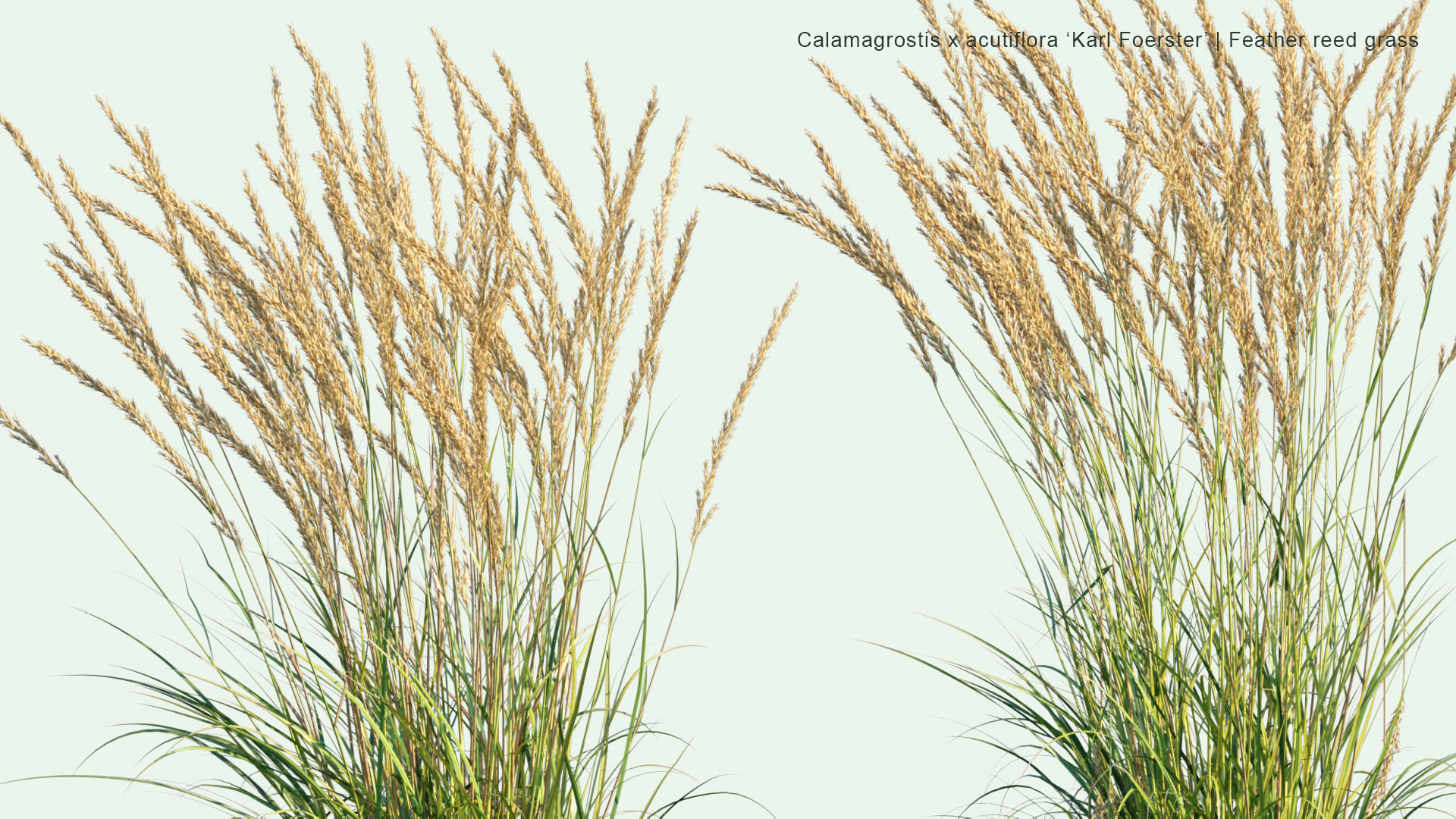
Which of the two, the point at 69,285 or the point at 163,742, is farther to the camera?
the point at 163,742

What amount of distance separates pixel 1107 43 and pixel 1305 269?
0.51 metres

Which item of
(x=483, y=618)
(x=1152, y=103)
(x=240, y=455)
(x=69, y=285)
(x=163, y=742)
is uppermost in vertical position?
(x=1152, y=103)

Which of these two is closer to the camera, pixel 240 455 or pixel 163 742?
pixel 240 455

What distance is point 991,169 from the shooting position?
1.93 metres

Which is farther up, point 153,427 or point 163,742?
point 153,427

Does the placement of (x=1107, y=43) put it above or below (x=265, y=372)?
above

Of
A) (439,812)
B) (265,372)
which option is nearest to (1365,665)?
(439,812)

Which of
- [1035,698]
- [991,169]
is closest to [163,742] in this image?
[1035,698]

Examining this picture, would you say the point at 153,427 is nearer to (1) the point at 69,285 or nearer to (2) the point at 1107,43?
(1) the point at 69,285

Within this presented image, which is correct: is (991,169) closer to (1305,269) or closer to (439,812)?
(1305,269)

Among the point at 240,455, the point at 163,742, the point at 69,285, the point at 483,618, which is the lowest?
the point at 163,742

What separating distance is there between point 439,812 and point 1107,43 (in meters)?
1.68

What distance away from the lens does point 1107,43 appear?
Answer: 6.41 ft

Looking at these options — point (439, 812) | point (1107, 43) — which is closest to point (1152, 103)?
point (1107, 43)
